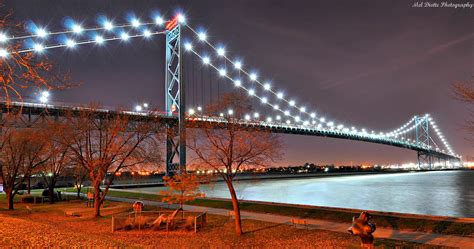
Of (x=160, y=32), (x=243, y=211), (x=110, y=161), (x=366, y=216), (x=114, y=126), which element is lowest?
(x=243, y=211)

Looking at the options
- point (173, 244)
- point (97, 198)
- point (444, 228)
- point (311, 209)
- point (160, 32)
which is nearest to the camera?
point (173, 244)

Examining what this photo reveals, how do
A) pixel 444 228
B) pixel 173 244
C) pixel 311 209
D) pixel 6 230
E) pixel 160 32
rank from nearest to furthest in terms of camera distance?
pixel 6 230 < pixel 173 244 < pixel 444 228 < pixel 311 209 < pixel 160 32

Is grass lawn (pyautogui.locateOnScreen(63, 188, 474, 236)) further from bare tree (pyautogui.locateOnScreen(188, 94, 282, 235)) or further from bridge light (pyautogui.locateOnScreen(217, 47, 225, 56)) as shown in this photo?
bridge light (pyautogui.locateOnScreen(217, 47, 225, 56))

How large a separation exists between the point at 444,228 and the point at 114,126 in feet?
49.7

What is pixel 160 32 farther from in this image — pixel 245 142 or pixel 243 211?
pixel 245 142

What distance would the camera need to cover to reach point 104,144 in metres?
18.9

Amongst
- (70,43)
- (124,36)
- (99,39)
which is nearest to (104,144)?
(70,43)

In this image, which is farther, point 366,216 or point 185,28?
point 185,28

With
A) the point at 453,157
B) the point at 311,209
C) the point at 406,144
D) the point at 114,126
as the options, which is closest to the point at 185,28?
the point at 114,126

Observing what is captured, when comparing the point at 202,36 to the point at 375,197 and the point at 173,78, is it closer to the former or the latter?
the point at 173,78

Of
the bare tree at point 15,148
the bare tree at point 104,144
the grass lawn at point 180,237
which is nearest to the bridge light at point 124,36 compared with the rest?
the bare tree at point 15,148

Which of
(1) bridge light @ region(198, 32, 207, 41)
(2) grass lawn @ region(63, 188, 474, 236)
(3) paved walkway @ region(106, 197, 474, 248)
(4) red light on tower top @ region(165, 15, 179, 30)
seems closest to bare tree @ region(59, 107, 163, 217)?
(2) grass lawn @ region(63, 188, 474, 236)

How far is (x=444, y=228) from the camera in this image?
12.8 m

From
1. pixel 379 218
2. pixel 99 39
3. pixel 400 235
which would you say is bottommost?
pixel 400 235
